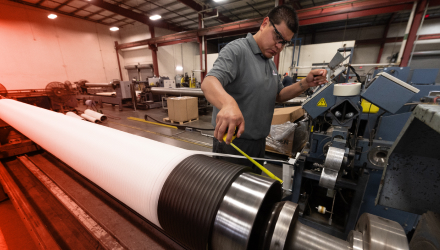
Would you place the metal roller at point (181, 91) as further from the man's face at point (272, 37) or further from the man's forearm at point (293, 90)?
the man's face at point (272, 37)

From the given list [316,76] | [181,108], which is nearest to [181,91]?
[181,108]

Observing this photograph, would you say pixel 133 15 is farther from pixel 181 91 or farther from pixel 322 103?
pixel 322 103

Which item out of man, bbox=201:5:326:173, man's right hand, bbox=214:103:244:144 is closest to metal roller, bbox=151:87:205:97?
man, bbox=201:5:326:173

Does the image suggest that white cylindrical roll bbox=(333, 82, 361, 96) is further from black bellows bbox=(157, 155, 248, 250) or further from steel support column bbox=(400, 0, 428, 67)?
steel support column bbox=(400, 0, 428, 67)

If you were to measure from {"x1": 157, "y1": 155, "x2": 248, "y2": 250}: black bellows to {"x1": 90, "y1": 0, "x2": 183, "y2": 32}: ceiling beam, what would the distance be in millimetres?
8244

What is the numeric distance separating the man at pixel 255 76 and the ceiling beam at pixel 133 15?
7.80 meters

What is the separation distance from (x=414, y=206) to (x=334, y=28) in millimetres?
10482

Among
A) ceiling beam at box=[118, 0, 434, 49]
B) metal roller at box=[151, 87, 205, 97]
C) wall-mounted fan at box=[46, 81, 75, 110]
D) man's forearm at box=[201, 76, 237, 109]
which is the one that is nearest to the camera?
man's forearm at box=[201, 76, 237, 109]

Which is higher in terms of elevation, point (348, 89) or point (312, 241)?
point (348, 89)

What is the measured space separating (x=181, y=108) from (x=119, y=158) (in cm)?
317

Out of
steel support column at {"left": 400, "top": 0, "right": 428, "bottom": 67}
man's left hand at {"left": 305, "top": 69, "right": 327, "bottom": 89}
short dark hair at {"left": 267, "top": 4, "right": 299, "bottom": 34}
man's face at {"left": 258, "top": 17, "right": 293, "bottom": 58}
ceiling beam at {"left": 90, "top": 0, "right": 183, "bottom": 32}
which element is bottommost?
man's left hand at {"left": 305, "top": 69, "right": 327, "bottom": 89}

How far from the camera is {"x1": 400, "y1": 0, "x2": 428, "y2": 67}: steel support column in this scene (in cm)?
366

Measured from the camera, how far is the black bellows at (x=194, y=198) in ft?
1.34

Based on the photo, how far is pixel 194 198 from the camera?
427mm
